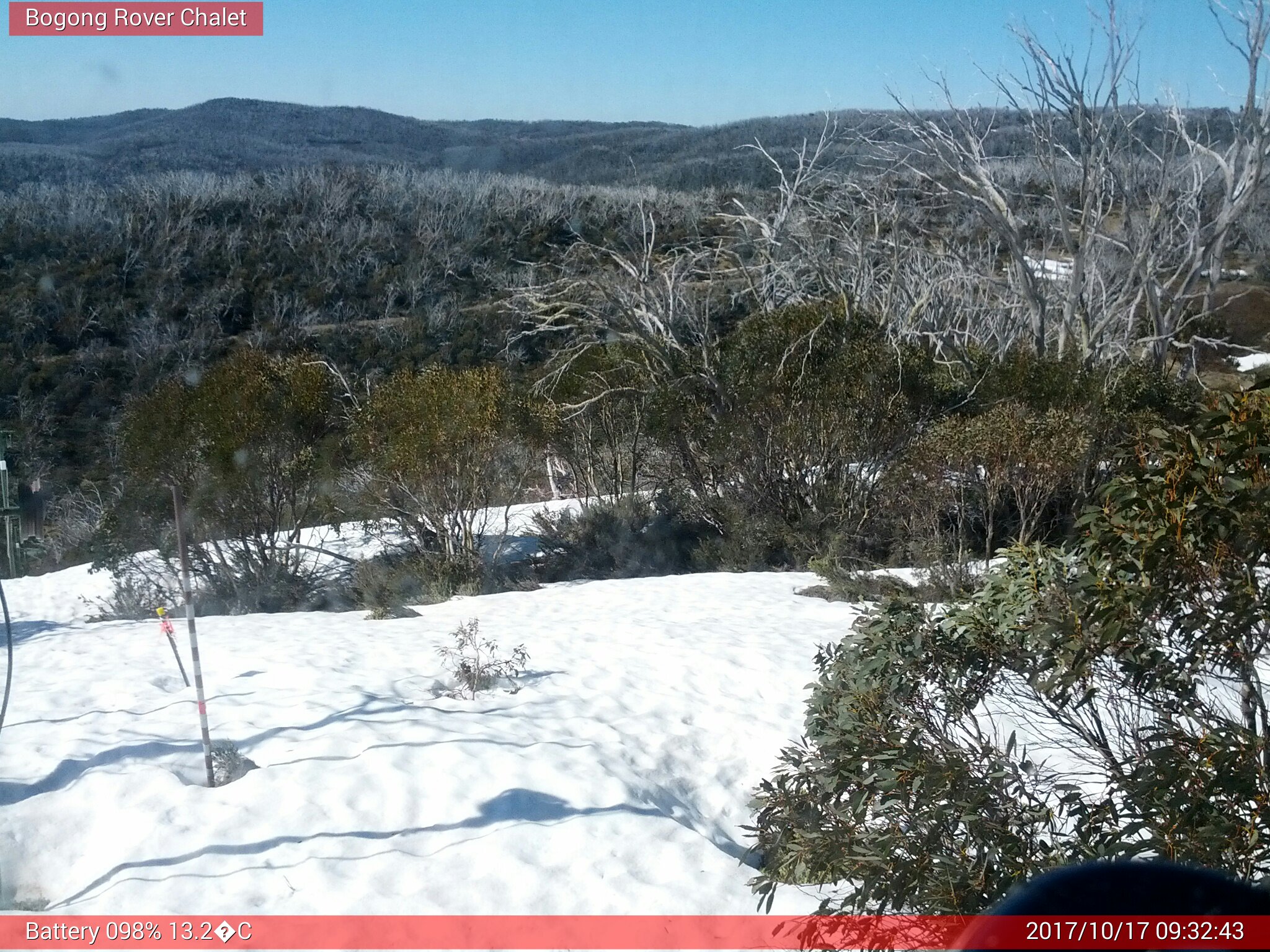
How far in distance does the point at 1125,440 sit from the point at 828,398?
8533 millimetres

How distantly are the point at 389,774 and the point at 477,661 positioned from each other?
1.78 m

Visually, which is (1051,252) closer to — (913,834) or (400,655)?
(400,655)

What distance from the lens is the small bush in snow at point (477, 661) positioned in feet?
19.8

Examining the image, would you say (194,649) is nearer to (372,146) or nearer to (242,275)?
(242,275)

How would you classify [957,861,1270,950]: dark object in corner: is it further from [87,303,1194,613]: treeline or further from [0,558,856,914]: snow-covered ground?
[87,303,1194,613]: treeline

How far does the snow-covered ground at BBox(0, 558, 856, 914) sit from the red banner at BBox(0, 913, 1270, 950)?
0.07 m

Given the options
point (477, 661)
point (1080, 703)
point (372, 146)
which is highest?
point (372, 146)

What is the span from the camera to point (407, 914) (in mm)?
3412

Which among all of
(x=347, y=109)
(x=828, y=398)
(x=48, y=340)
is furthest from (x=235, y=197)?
(x=828, y=398)

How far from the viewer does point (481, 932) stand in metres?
3.44

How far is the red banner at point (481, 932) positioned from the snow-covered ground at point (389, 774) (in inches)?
2.9

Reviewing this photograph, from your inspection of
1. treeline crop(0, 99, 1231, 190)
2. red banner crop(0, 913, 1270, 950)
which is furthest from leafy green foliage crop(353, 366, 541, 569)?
treeline crop(0, 99, 1231, 190)

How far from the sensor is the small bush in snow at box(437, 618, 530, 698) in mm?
6047

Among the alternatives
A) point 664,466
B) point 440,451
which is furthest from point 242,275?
point 440,451
